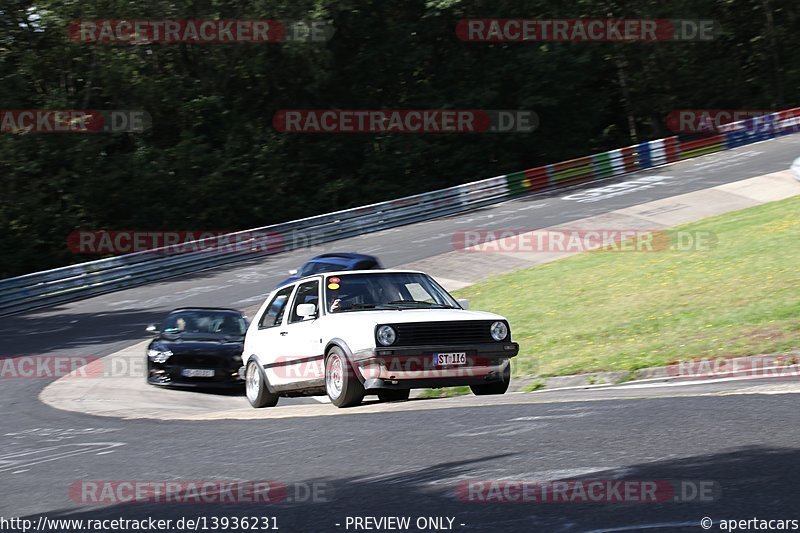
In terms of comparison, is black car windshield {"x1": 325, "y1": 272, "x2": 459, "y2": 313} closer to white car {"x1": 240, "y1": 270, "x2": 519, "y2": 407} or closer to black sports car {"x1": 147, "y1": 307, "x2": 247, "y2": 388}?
white car {"x1": 240, "y1": 270, "x2": 519, "y2": 407}

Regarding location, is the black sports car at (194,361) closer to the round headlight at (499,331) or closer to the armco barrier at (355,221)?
the round headlight at (499,331)

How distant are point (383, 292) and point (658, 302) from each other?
759 cm

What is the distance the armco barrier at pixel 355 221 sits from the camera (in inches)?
1166

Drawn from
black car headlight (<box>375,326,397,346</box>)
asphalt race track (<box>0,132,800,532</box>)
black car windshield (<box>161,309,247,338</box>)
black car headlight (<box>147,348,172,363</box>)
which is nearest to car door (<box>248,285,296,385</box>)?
asphalt race track (<box>0,132,800,532</box>)

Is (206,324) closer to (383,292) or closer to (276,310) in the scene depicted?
(276,310)

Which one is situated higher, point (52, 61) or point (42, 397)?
point (52, 61)

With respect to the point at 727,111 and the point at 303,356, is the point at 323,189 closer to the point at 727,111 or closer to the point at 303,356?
the point at 727,111

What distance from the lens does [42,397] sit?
1633 centimetres

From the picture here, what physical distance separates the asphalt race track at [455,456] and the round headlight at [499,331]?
2.46 ft

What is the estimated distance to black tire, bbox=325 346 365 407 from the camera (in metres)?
11.5

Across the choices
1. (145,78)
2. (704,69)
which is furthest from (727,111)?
(145,78)

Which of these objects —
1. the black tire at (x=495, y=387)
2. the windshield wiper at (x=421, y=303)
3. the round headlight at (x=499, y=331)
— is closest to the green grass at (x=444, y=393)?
the black tire at (x=495, y=387)

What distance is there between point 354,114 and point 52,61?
13.7m

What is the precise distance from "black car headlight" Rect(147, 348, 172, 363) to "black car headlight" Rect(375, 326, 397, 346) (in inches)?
269
